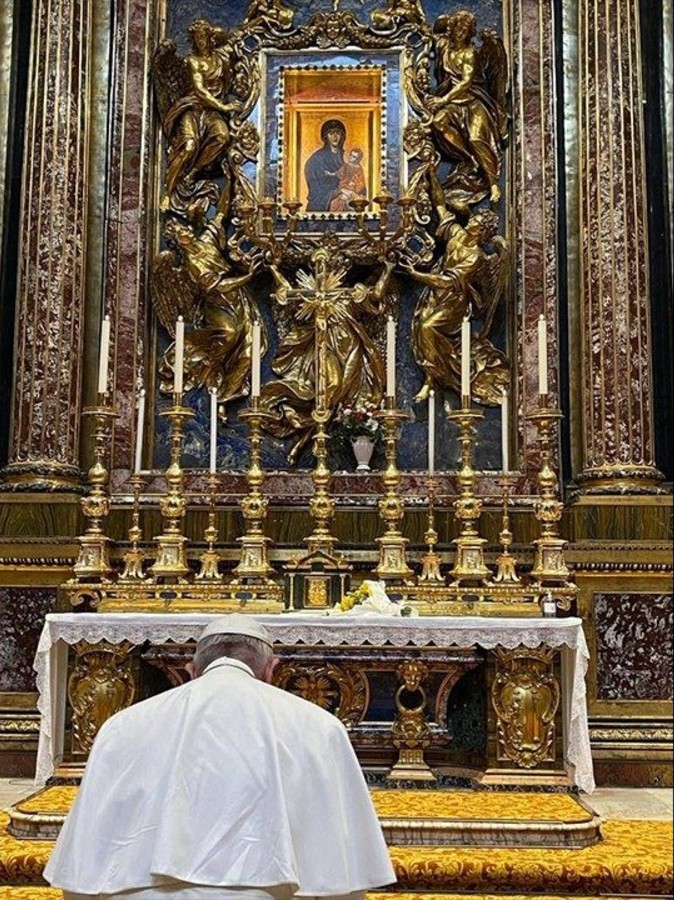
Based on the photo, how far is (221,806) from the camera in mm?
3215

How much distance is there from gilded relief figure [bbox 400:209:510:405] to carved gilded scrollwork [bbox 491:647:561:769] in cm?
337

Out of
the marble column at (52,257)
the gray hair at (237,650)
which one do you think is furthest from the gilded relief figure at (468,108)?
the gray hair at (237,650)

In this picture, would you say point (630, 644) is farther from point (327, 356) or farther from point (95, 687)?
point (95, 687)

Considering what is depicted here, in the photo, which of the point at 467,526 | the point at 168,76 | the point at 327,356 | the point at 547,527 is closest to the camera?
the point at 547,527

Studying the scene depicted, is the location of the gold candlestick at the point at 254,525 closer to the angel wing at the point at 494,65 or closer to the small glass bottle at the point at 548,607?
the small glass bottle at the point at 548,607

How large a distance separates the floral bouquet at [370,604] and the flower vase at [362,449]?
2.43m

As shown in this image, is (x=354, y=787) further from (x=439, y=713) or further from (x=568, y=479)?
(x=568, y=479)

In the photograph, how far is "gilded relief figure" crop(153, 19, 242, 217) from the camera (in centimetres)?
1052

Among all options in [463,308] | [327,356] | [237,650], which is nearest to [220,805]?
[237,650]

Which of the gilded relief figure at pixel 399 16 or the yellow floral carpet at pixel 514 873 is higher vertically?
the gilded relief figure at pixel 399 16

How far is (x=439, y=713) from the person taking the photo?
290 inches

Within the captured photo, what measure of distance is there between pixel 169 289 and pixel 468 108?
3011 mm

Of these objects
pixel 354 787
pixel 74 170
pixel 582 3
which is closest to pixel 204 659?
pixel 354 787

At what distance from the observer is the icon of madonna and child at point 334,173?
10.5 m
